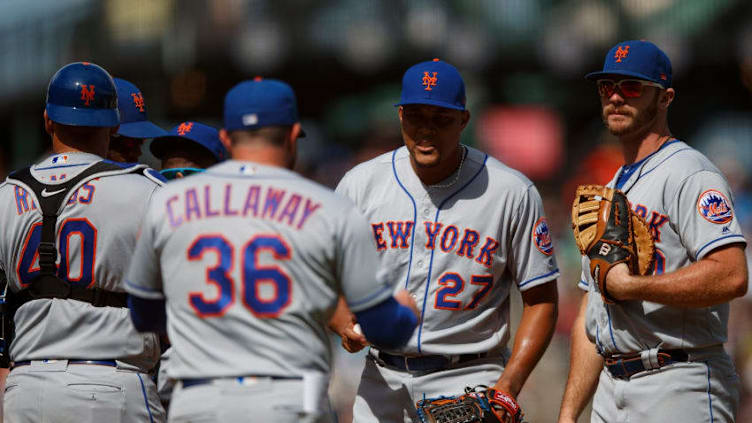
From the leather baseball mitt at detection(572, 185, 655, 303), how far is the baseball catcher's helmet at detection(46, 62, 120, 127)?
2247 mm

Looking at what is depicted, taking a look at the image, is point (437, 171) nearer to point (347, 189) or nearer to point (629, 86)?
point (347, 189)

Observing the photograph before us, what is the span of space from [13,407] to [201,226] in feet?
5.44

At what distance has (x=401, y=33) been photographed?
56.4ft

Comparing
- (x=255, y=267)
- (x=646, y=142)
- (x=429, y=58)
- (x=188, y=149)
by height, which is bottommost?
(x=429, y=58)

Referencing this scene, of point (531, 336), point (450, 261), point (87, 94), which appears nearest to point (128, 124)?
point (87, 94)

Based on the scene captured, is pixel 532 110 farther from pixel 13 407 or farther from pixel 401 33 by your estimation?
pixel 13 407

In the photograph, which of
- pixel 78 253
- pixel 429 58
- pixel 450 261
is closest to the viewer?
pixel 78 253

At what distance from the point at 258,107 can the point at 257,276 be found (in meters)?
0.60

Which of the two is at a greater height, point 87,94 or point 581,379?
point 87,94

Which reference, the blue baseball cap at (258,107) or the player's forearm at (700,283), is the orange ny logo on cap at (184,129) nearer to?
the blue baseball cap at (258,107)

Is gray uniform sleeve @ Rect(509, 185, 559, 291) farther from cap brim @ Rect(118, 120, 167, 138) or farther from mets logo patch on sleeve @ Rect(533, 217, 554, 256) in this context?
cap brim @ Rect(118, 120, 167, 138)

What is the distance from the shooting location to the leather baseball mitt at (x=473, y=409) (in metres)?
4.56

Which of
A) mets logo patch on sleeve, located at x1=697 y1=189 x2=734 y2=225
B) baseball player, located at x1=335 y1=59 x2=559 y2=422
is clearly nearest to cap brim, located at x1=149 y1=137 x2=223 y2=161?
baseball player, located at x1=335 y1=59 x2=559 y2=422

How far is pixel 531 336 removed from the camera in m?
4.90
